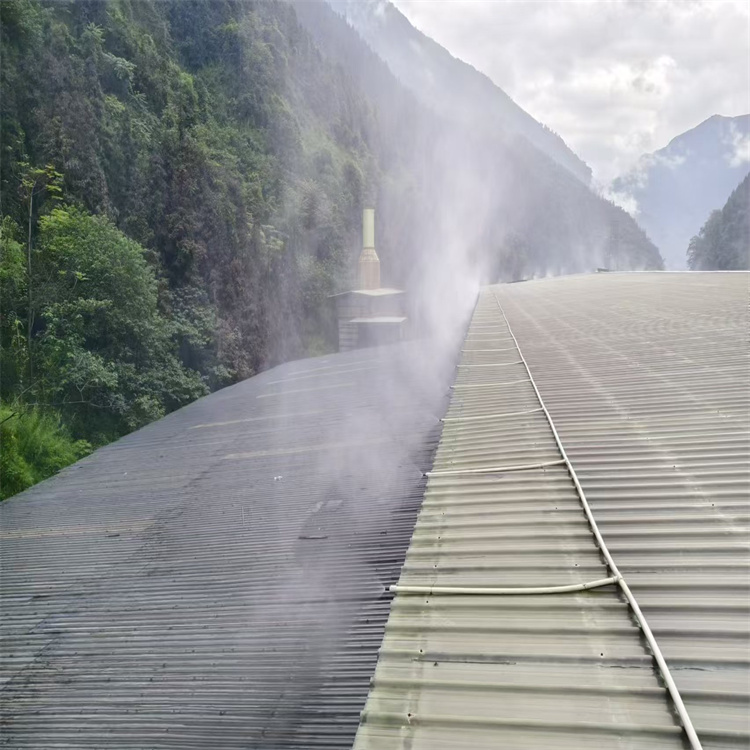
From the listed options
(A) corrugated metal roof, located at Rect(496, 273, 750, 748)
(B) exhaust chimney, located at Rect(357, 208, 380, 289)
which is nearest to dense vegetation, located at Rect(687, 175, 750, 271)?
(B) exhaust chimney, located at Rect(357, 208, 380, 289)

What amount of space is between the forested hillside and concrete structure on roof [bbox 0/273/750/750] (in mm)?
7037

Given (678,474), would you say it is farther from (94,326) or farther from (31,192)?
(31,192)

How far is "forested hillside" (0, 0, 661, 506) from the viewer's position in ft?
50.6

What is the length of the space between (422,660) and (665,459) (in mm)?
2163

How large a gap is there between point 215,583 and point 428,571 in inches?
106

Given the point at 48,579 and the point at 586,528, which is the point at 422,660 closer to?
the point at 586,528

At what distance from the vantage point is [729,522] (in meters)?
2.84

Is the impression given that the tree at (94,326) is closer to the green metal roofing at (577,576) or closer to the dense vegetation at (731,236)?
the green metal roofing at (577,576)

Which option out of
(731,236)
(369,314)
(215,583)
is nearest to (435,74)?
(731,236)

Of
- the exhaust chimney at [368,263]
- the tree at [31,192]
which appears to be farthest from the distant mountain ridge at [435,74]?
the tree at [31,192]

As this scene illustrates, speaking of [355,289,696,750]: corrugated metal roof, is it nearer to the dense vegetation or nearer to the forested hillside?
the forested hillside

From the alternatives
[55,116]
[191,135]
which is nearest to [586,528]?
[55,116]

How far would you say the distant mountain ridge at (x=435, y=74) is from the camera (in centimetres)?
7938

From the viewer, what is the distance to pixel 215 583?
4.78m
